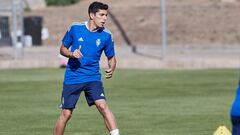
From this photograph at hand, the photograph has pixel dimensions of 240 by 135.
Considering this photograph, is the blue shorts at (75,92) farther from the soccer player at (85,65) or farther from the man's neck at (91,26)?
A: the man's neck at (91,26)

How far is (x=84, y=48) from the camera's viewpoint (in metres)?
12.1

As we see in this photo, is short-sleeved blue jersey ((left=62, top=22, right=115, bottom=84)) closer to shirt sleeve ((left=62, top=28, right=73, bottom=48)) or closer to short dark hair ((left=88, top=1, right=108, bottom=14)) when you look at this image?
shirt sleeve ((left=62, top=28, right=73, bottom=48))

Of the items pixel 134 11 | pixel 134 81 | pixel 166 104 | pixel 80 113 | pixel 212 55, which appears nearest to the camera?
pixel 80 113

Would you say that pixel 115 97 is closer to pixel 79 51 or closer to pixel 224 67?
pixel 79 51

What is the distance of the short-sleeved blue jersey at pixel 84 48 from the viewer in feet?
39.7

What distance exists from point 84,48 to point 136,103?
7.35 metres

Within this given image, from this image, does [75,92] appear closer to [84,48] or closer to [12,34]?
[84,48]

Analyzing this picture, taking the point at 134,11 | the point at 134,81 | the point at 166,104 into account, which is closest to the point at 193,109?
the point at 166,104

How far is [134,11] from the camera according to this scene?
49.2 m

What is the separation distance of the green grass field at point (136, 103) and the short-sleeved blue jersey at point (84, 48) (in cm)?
217

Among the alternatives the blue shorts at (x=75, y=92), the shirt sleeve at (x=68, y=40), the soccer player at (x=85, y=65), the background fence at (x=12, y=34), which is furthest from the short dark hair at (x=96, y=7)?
the background fence at (x=12, y=34)

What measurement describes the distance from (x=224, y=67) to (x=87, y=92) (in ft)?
70.8

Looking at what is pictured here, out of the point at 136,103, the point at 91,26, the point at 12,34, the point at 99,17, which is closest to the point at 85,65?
the point at 91,26

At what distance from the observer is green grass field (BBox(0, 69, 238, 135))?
48.9 feet
